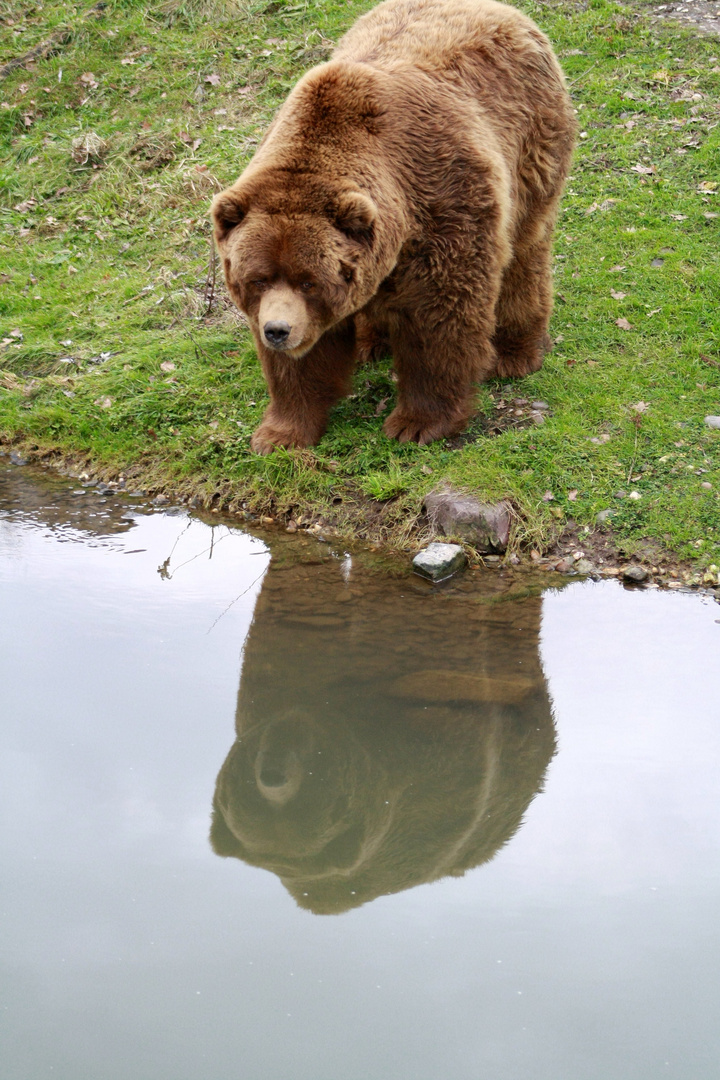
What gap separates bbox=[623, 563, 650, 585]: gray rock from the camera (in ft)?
16.3

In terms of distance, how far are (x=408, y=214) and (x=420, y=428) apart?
121cm

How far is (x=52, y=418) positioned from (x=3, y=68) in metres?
5.84

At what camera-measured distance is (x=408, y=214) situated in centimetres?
499

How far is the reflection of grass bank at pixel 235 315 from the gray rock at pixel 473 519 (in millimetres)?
124

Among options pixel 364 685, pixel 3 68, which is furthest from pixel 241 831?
pixel 3 68

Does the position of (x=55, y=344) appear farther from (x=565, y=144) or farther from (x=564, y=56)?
(x=564, y=56)

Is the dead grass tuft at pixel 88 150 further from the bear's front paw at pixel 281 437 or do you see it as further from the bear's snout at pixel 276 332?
the bear's snout at pixel 276 332

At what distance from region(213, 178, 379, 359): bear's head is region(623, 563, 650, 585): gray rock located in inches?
72.3

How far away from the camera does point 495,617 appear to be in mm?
4672

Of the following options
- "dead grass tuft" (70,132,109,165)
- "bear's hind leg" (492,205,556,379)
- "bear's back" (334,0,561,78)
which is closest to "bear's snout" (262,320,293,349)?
"bear's back" (334,0,561,78)

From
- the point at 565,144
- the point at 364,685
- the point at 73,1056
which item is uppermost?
the point at 565,144

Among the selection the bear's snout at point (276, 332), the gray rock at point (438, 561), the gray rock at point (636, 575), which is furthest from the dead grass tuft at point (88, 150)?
the gray rock at point (636, 575)

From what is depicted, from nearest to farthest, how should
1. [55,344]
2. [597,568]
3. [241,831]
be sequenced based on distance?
1. [241,831]
2. [597,568]
3. [55,344]

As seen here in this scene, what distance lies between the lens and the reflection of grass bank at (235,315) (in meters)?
5.60
